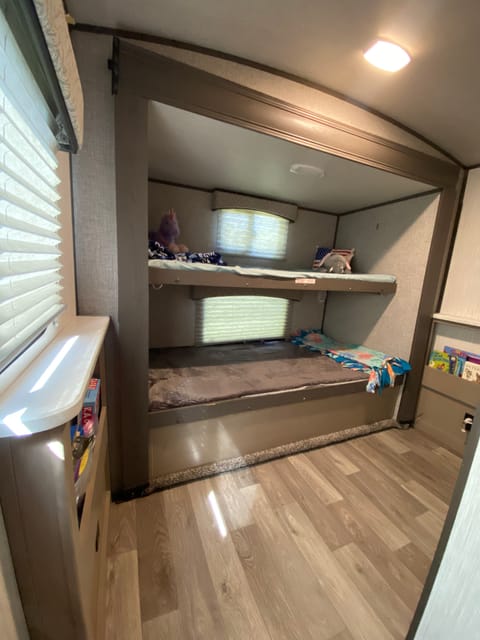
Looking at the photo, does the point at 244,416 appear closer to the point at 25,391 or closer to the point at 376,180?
the point at 25,391

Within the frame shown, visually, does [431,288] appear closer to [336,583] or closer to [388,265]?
[388,265]

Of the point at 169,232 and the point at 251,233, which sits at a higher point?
the point at 251,233

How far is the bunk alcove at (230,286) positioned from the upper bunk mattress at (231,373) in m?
0.05

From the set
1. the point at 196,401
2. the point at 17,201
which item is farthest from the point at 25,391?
the point at 196,401

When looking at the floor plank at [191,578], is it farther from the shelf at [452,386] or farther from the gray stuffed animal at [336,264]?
the gray stuffed animal at [336,264]

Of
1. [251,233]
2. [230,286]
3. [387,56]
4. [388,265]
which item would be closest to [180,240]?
[251,233]

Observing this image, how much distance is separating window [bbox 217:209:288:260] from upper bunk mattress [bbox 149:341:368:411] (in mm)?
867

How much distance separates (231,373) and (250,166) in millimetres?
1323

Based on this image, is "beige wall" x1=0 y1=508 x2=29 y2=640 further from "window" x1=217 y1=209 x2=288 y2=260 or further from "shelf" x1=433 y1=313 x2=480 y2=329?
"shelf" x1=433 y1=313 x2=480 y2=329

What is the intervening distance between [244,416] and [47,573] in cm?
104

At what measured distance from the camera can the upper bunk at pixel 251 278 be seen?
122 centimetres

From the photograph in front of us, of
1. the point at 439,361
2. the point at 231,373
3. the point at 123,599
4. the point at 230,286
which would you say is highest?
the point at 230,286

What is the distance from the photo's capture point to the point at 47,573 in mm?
510

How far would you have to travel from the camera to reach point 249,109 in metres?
1.13
